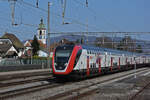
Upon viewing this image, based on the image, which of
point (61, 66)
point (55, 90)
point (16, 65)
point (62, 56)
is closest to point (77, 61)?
point (62, 56)

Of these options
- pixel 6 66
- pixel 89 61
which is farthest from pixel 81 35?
pixel 89 61

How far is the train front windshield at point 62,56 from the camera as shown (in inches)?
750

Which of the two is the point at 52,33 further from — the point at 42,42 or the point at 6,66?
the point at 42,42

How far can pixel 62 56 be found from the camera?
19.5 m

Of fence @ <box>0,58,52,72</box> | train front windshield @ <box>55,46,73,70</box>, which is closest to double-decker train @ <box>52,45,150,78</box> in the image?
train front windshield @ <box>55,46,73,70</box>

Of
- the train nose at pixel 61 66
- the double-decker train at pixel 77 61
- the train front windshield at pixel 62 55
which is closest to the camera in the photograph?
the train nose at pixel 61 66

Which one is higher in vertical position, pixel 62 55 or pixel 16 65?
pixel 62 55

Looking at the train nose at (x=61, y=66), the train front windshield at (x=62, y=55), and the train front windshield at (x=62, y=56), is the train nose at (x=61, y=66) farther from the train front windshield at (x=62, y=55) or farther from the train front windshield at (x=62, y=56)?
the train front windshield at (x=62, y=55)

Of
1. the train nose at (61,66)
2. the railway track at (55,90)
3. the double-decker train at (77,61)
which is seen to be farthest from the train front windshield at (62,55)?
the railway track at (55,90)

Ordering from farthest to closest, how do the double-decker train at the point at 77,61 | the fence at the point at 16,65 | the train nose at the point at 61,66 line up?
the fence at the point at 16,65 → the double-decker train at the point at 77,61 → the train nose at the point at 61,66

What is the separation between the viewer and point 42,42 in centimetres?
13538

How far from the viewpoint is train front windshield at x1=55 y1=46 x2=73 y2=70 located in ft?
62.5

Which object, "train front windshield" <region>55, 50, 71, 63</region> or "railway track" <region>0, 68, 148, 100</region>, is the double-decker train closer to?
"train front windshield" <region>55, 50, 71, 63</region>

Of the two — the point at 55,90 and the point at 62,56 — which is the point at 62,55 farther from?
the point at 55,90
